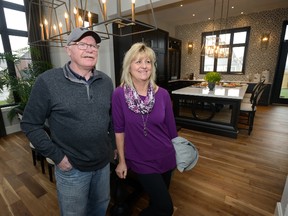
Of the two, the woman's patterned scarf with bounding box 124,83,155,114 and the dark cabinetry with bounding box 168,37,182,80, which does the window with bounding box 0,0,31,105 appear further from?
the dark cabinetry with bounding box 168,37,182,80

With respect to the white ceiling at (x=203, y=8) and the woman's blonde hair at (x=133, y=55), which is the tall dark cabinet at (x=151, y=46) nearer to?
the white ceiling at (x=203, y=8)

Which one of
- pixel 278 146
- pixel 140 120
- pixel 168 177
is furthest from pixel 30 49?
pixel 278 146

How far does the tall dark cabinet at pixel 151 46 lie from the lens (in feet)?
14.6

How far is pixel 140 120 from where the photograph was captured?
3.89ft

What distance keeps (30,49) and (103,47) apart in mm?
1613

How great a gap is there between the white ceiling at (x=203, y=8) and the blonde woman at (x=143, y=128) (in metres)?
4.83

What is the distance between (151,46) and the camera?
17.4 feet

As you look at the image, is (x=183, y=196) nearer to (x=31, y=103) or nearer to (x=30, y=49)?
(x=31, y=103)

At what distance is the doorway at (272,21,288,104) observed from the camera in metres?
6.09

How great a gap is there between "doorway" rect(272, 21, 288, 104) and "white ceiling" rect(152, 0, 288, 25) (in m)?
1.13

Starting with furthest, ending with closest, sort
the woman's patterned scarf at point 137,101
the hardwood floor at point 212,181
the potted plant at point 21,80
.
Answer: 1. the potted plant at point 21,80
2. the hardwood floor at point 212,181
3. the woman's patterned scarf at point 137,101

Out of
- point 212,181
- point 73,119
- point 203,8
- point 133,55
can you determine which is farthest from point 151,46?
point 73,119

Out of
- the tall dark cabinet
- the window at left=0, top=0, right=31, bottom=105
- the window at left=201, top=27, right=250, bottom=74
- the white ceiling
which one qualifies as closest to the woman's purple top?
the tall dark cabinet

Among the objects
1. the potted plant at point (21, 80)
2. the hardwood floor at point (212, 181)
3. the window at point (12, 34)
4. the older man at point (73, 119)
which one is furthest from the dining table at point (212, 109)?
the window at point (12, 34)
